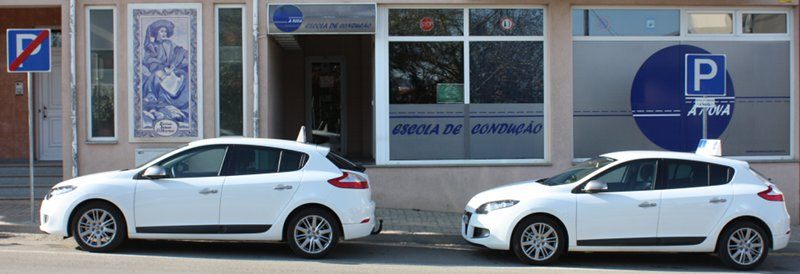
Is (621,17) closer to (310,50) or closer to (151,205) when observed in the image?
(310,50)

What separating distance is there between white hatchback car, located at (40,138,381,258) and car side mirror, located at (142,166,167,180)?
1cm

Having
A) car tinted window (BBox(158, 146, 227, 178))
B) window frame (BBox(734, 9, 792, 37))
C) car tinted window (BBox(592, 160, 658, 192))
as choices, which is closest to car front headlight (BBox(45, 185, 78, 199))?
car tinted window (BBox(158, 146, 227, 178))

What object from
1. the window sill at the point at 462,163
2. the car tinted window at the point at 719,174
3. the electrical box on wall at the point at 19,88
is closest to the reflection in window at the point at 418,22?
the window sill at the point at 462,163

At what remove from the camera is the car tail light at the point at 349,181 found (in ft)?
27.9

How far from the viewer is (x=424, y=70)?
12492 millimetres

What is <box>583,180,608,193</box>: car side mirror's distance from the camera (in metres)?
8.38

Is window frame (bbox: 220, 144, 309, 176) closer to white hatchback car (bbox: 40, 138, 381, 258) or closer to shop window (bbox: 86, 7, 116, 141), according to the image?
white hatchback car (bbox: 40, 138, 381, 258)

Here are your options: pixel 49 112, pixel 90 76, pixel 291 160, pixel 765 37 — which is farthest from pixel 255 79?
pixel 765 37

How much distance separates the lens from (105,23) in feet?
40.0

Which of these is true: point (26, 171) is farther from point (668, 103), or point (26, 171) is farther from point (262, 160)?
point (668, 103)

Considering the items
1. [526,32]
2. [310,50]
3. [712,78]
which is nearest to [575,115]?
[526,32]

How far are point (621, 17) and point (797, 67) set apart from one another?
3204mm

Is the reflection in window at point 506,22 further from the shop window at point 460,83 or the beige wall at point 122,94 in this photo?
the beige wall at point 122,94

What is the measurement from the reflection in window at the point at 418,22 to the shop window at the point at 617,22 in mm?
2078
